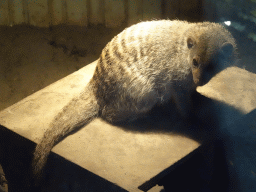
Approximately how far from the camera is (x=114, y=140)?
79.4 inches

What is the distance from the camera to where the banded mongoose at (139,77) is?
6.39ft

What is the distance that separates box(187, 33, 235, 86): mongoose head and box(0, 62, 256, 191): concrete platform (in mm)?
384

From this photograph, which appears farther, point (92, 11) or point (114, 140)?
point (92, 11)

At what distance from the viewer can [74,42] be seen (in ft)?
12.1

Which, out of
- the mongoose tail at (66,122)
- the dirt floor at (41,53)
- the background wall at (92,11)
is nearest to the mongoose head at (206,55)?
the mongoose tail at (66,122)


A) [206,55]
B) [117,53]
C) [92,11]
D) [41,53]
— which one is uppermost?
[206,55]

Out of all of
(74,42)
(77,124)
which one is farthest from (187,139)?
(74,42)

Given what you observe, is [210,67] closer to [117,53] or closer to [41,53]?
[117,53]

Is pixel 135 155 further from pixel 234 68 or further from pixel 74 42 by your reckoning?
pixel 74 42

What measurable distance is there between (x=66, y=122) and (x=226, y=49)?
0.95m

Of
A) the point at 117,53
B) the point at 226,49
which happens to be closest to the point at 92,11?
the point at 117,53

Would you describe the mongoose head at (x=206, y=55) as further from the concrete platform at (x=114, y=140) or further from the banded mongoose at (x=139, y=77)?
the concrete platform at (x=114, y=140)

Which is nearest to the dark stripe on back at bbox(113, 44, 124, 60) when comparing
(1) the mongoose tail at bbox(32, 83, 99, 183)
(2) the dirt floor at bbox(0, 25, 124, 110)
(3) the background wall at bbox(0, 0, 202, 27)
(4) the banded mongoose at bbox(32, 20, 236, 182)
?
(4) the banded mongoose at bbox(32, 20, 236, 182)

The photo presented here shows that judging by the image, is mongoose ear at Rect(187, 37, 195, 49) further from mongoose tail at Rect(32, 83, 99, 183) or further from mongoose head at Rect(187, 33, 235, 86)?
mongoose tail at Rect(32, 83, 99, 183)
